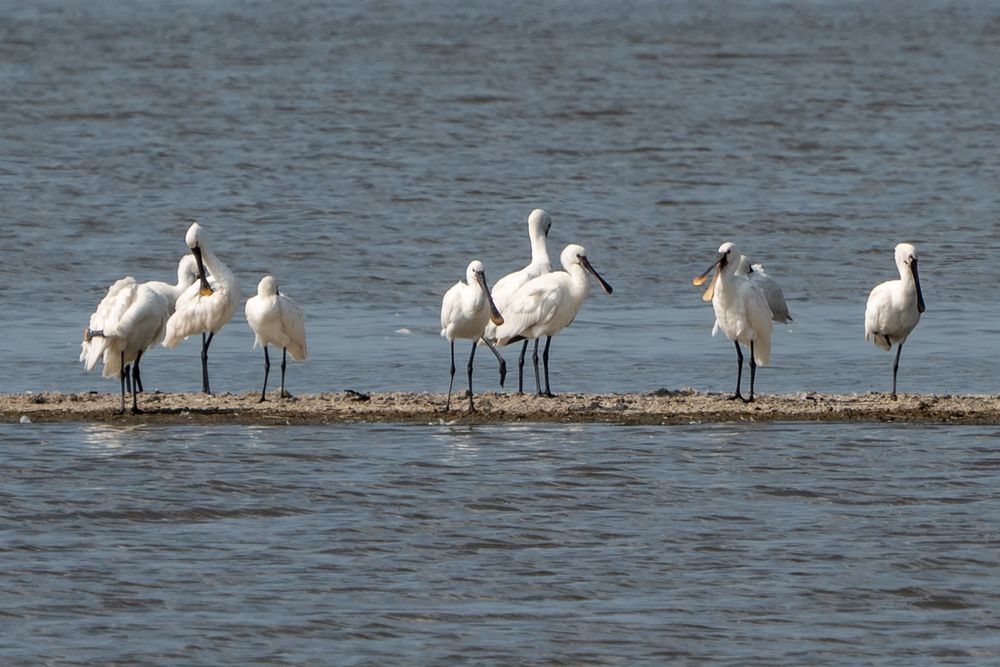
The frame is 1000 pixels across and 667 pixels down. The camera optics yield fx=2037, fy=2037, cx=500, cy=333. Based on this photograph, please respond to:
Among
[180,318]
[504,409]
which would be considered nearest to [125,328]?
[180,318]

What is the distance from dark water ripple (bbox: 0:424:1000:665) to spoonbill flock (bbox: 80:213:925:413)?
1131 mm

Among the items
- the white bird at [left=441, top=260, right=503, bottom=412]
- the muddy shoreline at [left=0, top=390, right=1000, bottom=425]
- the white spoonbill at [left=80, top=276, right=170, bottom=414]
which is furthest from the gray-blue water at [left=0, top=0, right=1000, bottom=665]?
the white bird at [left=441, top=260, right=503, bottom=412]

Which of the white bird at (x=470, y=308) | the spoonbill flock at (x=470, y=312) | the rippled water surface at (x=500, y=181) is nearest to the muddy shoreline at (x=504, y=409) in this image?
the spoonbill flock at (x=470, y=312)

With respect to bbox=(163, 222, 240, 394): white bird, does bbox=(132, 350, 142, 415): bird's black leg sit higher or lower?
lower

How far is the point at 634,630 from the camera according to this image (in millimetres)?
9320

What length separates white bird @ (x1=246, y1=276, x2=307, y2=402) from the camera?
49.0 ft

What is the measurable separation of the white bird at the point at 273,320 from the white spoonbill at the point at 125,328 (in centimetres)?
67

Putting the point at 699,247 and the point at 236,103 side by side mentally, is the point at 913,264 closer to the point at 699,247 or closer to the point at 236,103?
the point at 699,247

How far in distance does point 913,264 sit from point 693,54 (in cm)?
3174

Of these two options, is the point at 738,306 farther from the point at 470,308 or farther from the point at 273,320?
the point at 273,320

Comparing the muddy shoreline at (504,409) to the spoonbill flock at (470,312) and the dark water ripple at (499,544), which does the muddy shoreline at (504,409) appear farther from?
the dark water ripple at (499,544)

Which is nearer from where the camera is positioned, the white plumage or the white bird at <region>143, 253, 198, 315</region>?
the white bird at <region>143, 253, 198, 315</region>

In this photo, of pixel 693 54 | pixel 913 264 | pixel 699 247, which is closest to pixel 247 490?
pixel 913 264

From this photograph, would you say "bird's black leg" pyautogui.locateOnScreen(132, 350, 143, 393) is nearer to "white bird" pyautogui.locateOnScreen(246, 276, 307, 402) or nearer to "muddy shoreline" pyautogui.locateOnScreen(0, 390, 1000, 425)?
"muddy shoreline" pyautogui.locateOnScreen(0, 390, 1000, 425)
